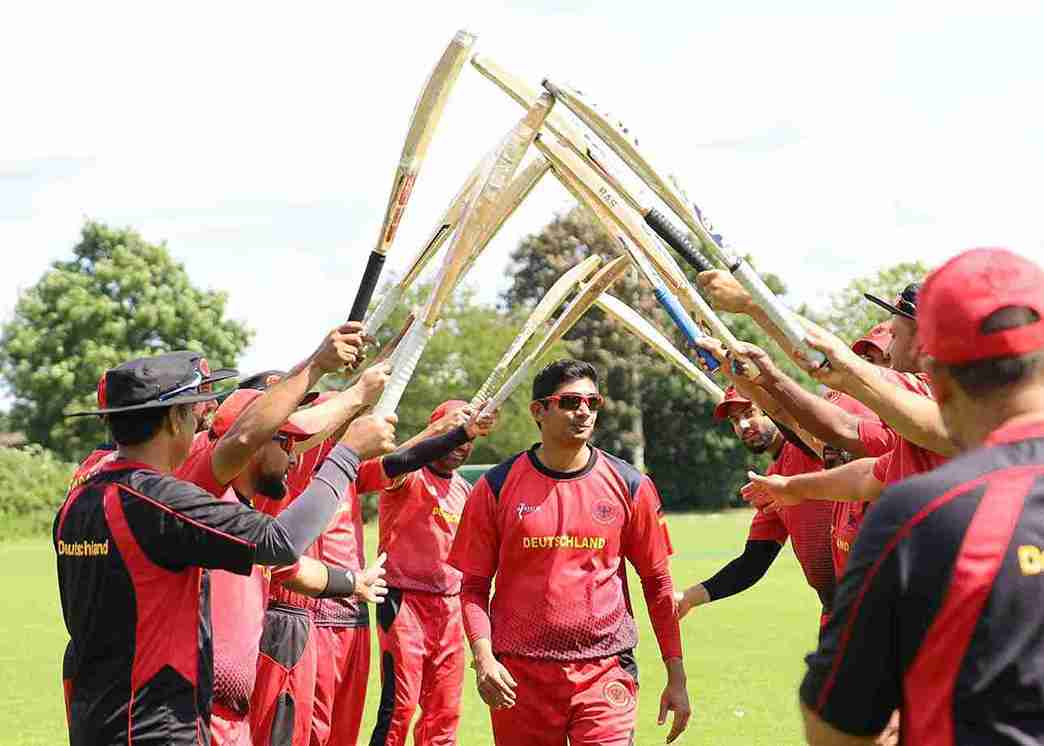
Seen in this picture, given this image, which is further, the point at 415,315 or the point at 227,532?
the point at 415,315

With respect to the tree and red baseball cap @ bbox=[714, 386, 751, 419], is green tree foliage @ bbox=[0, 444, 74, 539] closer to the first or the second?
the tree

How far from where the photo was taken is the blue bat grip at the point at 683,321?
6480mm

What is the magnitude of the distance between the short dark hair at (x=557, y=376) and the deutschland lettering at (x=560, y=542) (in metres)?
0.79

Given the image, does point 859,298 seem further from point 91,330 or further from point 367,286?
point 367,286

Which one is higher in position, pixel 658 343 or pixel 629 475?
pixel 658 343

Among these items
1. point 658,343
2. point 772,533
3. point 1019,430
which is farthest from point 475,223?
point 1019,430

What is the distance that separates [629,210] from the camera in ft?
21.4

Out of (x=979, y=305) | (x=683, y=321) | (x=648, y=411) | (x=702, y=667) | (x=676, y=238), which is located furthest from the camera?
(x=648, y=411)

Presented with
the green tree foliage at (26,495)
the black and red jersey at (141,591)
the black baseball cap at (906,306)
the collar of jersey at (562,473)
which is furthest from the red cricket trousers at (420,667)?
the green tree foliage at (26,495)

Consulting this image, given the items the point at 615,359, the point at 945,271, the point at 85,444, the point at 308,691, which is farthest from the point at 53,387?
the point at 945,271

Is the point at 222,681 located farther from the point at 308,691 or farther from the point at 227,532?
the point at 308,691

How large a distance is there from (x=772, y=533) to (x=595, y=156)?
3.41 m

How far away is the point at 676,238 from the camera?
5922mm

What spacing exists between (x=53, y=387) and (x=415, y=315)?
2633 inches
